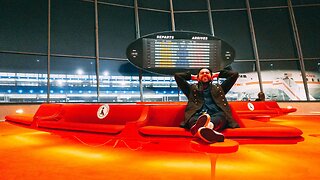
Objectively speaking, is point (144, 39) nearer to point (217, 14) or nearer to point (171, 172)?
point (217, 14)

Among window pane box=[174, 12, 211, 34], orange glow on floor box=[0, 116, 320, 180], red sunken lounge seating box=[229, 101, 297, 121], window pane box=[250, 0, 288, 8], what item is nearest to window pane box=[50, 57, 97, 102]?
window pane box=[174, 12, 211, 34]

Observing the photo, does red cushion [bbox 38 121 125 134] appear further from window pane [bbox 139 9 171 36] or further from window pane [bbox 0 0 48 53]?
window pane [bbox 139 9 171 36]

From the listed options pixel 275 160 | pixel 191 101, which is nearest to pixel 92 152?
pixel 191 101

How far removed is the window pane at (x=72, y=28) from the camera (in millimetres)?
6223

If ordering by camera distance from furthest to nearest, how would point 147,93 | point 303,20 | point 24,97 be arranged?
point 303,20
point 147,93
point 24,97

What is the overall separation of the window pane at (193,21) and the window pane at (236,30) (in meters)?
0.32

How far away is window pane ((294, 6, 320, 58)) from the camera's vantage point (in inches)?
281

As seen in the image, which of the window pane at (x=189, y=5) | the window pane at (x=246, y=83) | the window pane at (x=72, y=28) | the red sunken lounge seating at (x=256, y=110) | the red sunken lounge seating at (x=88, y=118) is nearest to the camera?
the red sunken lounge seating at (x=88, y=118)

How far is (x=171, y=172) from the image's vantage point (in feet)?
5.26

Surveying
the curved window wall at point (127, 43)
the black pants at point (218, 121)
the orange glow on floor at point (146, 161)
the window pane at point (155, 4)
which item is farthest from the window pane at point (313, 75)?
the black pants at point (218, 121)

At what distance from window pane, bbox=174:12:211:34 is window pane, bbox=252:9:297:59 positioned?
175cm

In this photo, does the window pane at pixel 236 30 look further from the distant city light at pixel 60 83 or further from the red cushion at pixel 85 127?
the red cushion at pixel 85 127

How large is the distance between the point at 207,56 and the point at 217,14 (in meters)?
2.28

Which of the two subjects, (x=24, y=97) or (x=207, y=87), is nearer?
(x=207, y=87)
